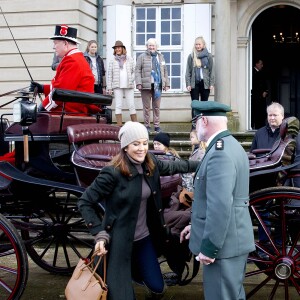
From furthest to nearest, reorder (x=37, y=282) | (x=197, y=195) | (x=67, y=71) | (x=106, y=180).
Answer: (x=37, y=282), (x=67, y=71), (x=106, y=180), (x=197, y=195)

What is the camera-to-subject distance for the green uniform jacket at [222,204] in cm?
427

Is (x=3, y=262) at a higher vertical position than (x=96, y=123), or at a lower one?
lower

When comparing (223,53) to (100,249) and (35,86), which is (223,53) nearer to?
(35,86)

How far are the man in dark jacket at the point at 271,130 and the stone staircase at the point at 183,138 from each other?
399 centimetres

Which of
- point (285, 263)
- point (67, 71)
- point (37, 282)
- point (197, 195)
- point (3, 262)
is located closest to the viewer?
point (197, 195)

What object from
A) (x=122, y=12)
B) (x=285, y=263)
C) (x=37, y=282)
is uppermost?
(x=122, y=12)

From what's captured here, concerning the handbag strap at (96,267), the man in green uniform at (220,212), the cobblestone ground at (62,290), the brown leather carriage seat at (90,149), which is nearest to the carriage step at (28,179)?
the brown leather carriage seat at (90,149)

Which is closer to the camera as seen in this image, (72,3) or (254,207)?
→ (254,207)

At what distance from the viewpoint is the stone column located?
14.6 meters

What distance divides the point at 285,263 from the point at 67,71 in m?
2.55

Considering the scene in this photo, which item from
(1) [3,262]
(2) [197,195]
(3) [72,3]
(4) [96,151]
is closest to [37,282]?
(1) [3,262]

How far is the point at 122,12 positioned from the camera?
15.7 meters

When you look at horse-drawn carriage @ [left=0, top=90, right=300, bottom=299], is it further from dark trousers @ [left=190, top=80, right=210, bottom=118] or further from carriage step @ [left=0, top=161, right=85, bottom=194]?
dark trousers @ [left=190, top=80, right=210, bottom=118]

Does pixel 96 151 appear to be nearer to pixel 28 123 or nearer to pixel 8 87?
pixel 28 123
